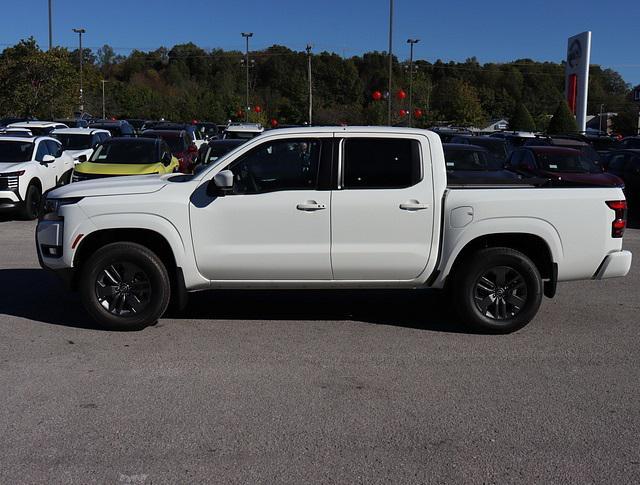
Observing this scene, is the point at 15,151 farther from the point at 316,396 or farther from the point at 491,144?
the point at 491,144

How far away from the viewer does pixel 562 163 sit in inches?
676

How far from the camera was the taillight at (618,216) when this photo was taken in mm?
7273

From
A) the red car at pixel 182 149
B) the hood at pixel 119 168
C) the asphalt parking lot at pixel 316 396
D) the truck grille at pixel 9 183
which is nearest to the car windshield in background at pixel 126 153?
the hood at pixel 119 168

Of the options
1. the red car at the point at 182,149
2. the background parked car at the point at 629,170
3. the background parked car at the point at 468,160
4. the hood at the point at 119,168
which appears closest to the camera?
the hood at the point at 119,168

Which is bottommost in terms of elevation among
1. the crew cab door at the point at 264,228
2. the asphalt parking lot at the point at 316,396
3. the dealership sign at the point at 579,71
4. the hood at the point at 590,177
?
the asphalt parking lot at the point at 316,396

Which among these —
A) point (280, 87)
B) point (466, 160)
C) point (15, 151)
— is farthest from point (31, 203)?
point (280, 87)

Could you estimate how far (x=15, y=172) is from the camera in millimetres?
14922

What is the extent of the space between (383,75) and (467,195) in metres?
104

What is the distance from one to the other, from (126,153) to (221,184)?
35.8ft

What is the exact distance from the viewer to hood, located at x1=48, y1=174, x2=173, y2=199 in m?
7.14

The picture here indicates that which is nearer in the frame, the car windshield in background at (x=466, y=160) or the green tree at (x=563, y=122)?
the car windshield in background at (x=466, y=160)

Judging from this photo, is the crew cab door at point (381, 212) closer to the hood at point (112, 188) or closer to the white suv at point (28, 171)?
the hood at point (112, 188)

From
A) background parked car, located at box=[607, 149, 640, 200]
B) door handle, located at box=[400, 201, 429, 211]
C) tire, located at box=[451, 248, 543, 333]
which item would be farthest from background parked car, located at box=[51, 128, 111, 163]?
tire, located at box=[451, 248, 543, 333]

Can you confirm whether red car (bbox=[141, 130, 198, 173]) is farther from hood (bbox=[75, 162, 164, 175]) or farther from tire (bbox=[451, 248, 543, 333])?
tire (bbox=[451, 248, 543, 333])
